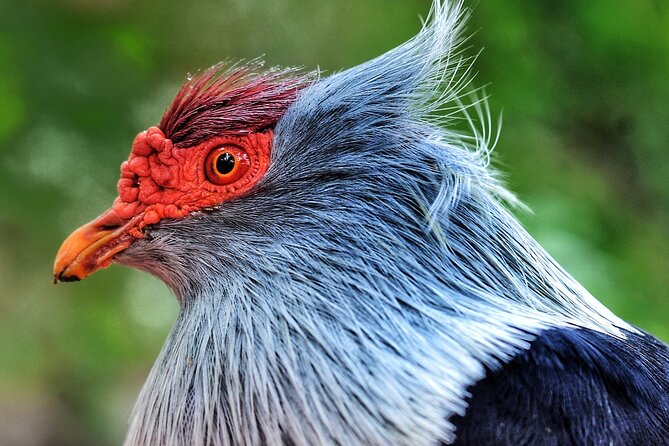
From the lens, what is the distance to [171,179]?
199 cm

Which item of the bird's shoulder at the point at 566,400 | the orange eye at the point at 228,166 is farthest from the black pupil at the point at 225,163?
the bird's shoulder at the point at 566,400

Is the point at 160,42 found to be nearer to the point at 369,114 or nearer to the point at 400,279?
the point at 369,114

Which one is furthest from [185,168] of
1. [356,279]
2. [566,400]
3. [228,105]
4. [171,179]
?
[566,400]

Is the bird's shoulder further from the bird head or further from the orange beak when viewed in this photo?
the orange beak

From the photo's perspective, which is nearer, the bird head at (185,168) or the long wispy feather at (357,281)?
the long wispy feather at (357,281)

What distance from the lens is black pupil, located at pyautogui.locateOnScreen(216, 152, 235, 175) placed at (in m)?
1.97

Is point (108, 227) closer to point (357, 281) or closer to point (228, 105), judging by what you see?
point (228, 105)

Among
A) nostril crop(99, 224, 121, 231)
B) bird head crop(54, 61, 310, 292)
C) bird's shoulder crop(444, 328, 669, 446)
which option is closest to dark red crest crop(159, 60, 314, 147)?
bird head crop(54, 61, 310, 292)

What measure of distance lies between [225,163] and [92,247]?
0.45 meters

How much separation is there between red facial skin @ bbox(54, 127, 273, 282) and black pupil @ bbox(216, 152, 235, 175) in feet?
0.07

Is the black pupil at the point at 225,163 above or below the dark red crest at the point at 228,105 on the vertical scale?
below

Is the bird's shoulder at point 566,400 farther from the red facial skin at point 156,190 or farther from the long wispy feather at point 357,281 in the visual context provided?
the red facial skin at point 156,190

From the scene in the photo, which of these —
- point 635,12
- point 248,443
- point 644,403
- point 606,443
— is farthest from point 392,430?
point 635,12

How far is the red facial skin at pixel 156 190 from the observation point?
1.98m
